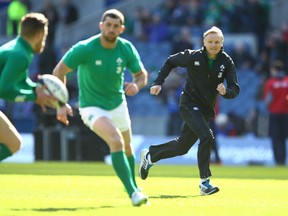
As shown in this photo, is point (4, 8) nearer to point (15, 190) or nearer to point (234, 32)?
point (234, 32)

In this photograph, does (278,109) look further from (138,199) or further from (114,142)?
(138,199)

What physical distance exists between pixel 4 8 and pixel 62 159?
14.5 metres

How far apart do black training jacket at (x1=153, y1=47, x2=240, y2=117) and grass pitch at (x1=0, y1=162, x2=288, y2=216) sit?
140 centimetres

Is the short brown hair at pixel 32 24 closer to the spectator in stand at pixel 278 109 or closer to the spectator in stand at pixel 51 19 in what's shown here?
the spectator in stand at pixel 278 109

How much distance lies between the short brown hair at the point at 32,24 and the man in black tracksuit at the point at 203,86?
3.23 meters

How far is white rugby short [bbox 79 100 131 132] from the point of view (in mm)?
13031

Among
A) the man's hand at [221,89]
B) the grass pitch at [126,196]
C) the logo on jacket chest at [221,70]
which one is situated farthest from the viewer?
the logo on jacket chest at [221,70]

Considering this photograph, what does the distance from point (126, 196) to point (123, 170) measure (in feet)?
6.02

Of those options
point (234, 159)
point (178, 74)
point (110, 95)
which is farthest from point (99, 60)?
point (178, 74)

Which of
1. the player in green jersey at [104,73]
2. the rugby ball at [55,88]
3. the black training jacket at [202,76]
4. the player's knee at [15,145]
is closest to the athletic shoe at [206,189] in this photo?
the black training jacket at [202,76]

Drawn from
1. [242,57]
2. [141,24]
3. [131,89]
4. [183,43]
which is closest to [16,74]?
[131,89]

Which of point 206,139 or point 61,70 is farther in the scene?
point 206,139

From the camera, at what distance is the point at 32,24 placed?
12320 millimetres

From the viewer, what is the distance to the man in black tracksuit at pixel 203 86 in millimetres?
15352
